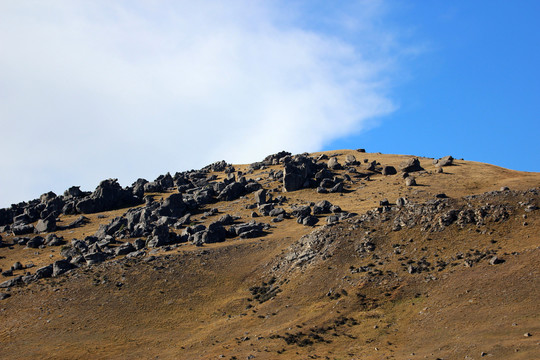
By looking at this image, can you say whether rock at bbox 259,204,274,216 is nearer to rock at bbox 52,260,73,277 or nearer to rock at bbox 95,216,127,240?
rock at bbox 95,216,127,240

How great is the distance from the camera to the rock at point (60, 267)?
7706 cm

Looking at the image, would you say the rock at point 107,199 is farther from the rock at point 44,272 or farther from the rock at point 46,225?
the rock at point 44,272

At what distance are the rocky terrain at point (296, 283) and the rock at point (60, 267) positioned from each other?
1.48 ft

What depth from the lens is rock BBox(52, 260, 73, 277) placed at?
77.1 m

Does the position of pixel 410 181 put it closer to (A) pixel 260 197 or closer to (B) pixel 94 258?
(A) pixel 260 197

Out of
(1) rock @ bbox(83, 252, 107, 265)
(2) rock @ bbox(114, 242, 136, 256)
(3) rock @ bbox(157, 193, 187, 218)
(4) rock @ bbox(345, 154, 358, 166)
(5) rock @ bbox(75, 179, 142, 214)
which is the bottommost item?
(1) rock @ bbox(83, 252, 107, 265)

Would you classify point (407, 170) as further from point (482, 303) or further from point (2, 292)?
point (2, 292)

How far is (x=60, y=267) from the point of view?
77.7 meters

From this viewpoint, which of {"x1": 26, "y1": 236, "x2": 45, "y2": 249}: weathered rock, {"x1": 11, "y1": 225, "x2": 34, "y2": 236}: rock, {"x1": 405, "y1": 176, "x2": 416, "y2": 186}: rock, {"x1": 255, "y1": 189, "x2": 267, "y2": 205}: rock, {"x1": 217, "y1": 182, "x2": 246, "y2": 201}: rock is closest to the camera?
{"x1": 26, "y1": 236, "x2": 45, "y2": 249}: weathered rock

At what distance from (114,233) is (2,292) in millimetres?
28011

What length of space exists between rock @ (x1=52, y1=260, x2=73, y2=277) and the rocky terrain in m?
0.45

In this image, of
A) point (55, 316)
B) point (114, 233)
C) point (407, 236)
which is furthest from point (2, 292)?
point (407, 236)

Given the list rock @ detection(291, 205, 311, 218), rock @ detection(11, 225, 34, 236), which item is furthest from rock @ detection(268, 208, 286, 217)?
rock @ detection(11, 225, 34, 236)

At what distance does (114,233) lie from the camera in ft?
321
